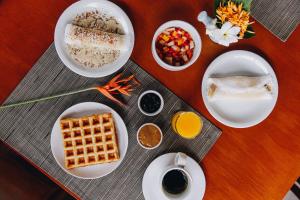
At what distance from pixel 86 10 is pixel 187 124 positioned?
50 cm

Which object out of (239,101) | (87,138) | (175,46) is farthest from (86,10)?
(239,101)

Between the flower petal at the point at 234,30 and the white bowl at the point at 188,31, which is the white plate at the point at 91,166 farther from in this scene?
the flower petal at the point at 234,30

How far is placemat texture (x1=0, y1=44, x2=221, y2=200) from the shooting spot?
1.36m

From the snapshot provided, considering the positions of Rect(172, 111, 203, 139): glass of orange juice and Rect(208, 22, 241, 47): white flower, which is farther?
Rect(172, 111, 203, 139): glass of orange juice

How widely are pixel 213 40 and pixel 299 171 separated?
542 mm

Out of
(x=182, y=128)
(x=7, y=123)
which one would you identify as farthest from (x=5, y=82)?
(x=182, y=128)

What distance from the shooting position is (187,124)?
4.36 ft

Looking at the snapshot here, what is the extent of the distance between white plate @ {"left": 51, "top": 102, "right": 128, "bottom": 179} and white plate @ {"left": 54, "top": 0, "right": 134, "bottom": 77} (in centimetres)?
11

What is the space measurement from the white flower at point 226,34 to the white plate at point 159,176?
401 mm

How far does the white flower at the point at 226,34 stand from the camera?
1208 millimetres

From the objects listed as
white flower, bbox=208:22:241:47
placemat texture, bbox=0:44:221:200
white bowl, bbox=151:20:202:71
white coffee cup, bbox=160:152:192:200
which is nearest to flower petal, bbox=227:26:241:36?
white flower, bbox=208:22:241:47

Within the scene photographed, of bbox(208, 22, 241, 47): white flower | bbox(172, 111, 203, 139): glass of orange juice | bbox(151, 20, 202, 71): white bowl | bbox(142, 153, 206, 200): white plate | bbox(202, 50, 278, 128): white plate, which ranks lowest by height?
bbox(142, 153, 206, 200): white plate

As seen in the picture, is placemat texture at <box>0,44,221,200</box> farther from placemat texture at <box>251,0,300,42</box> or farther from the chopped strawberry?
placemat texture at <box>251,0,300,42</box>

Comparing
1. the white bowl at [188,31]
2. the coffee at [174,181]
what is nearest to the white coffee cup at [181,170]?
the coffee at [174,181]
